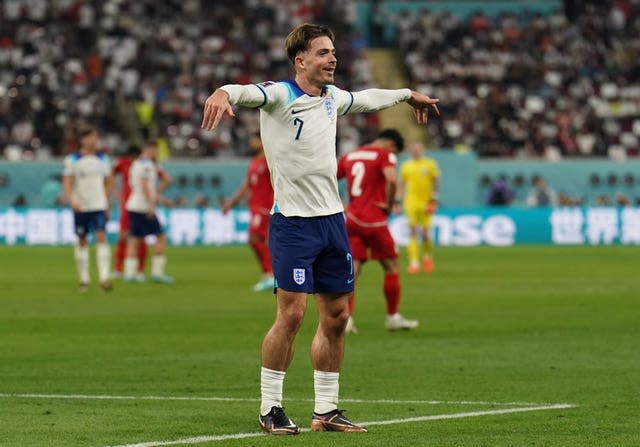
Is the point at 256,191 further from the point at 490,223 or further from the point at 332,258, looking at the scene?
the point at 490,223

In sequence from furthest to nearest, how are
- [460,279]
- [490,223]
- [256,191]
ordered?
1. [490,223]
2. [460,279]
3. [256,191]

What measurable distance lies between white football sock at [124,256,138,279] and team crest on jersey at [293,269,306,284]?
55.8ft

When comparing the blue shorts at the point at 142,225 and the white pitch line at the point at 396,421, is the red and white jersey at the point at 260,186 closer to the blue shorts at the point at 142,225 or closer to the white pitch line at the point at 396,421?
the blue shorts at the point at 142,225

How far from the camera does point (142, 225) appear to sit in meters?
26.1

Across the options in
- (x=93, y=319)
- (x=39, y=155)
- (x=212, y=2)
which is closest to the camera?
(x=93, y=319)

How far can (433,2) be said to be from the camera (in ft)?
188

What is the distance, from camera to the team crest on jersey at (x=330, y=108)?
9.30 m

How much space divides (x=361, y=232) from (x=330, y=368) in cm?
737

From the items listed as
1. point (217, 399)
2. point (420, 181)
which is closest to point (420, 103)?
point (217, 399)

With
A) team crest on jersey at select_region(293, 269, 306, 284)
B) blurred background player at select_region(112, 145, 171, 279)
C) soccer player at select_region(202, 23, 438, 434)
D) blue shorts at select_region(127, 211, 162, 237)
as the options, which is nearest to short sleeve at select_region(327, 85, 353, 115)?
soccer player at select_region(202, 23, 438, 434)

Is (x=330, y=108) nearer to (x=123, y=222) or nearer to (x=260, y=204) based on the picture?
(x=260, y=204)

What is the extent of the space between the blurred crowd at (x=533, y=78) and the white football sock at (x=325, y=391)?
130 ft

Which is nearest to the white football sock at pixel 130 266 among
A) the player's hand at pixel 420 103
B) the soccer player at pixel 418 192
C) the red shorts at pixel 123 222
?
the red shorts at pixel 123 222

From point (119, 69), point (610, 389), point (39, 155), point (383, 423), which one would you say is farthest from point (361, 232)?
point (119, 69)
